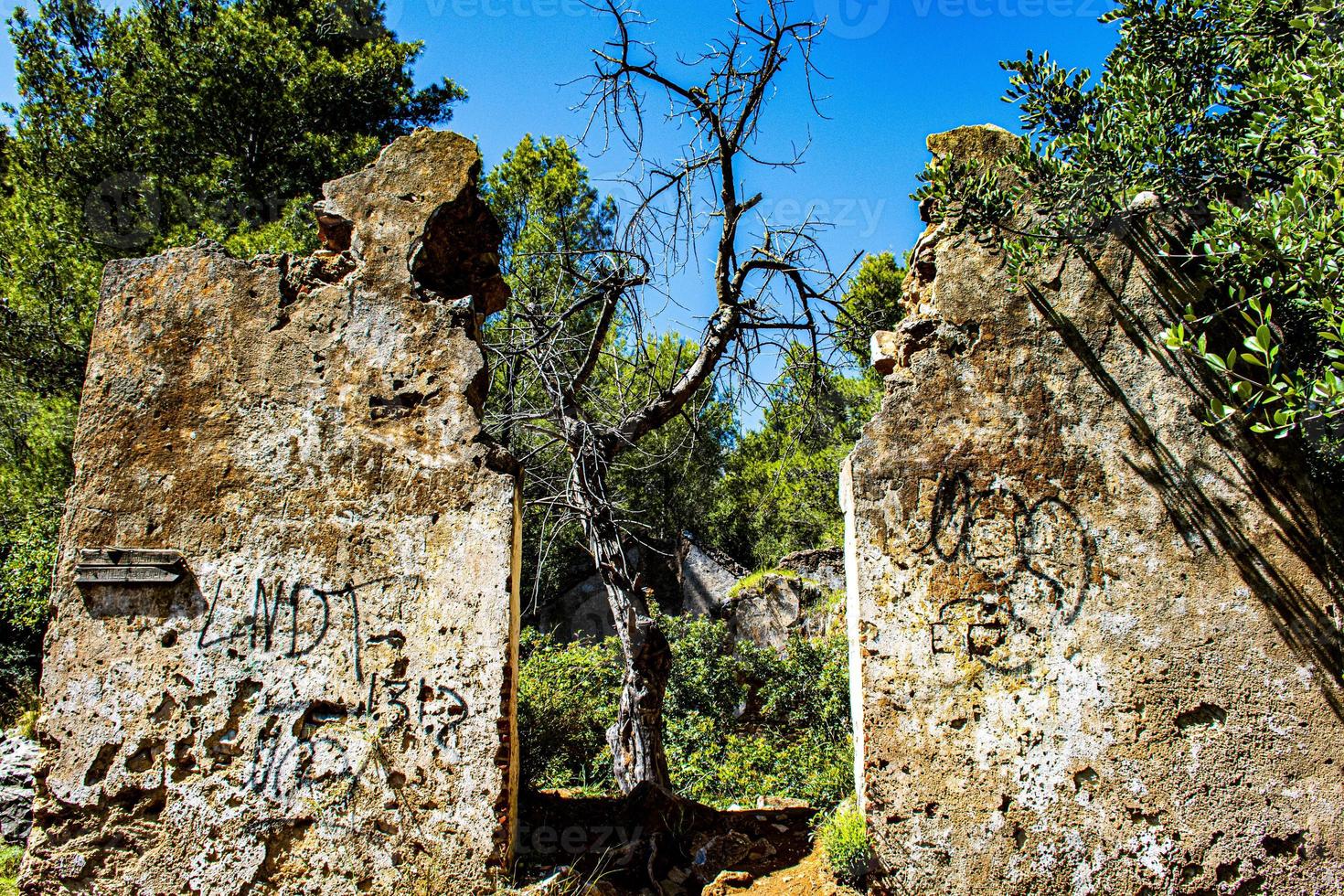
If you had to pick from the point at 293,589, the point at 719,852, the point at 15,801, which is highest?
the point at 293,589

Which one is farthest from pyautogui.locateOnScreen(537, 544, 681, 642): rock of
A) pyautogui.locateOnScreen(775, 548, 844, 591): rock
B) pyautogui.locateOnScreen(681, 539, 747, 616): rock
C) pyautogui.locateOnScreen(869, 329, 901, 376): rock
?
pyautogui.locateOnScreen(869, 329, 901, 376): rock

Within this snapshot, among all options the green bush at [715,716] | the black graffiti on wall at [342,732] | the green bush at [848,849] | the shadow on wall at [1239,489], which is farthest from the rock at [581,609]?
the shadow on wall at [1239,489]

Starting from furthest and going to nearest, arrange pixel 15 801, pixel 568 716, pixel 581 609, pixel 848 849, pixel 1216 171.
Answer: pixel 581 609 → pixel 568 716 → pixel 15 801 → pixel 848 849 → pixel 1216 171

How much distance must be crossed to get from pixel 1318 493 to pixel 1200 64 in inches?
71.7

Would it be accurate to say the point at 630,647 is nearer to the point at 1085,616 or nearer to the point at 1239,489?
the point at 1085,616

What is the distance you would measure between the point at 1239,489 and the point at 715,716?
604 centimetres

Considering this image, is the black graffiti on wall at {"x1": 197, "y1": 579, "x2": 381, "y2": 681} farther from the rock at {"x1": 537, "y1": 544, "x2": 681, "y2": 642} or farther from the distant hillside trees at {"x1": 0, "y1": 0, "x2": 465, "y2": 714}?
the rock at {"x1": 537, "y1": 544, "x2": 681, "y2": 642}

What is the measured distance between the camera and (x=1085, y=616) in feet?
9.71

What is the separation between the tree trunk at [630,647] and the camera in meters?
5.41

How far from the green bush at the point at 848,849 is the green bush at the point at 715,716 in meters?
1.35

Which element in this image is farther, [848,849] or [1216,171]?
[848,849]

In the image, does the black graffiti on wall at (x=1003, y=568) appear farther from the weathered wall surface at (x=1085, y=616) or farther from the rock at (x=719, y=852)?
the rock at (x=719, y=852)

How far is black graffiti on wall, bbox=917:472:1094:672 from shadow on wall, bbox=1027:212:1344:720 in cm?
39

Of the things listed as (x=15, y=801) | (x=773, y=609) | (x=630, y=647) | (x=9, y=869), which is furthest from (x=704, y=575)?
(x=9, y=869)
